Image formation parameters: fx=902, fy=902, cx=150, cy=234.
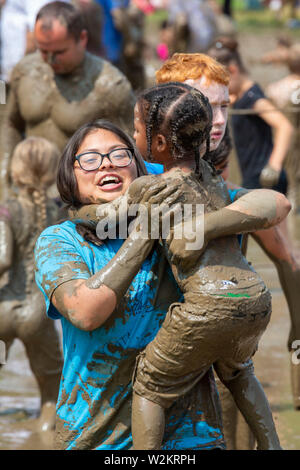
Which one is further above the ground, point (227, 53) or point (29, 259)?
point (227, 53)

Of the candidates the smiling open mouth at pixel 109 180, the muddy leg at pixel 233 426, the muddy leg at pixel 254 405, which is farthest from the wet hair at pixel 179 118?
the muddy leg at pixel 233 426

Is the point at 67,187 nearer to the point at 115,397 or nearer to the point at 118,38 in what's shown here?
the point at 115,397

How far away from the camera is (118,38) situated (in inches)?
492

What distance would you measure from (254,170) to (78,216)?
4693mm

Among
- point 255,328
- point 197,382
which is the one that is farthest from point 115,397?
point 255,328

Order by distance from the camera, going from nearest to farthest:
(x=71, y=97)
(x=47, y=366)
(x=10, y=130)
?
(x=47, y=366), (x=71, y=97), (x=10, y=130)

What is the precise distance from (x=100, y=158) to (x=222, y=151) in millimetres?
1137

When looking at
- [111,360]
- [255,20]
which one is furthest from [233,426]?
[255,20]

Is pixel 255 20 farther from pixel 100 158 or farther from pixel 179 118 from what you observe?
pixel 179 118

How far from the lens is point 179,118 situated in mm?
2637

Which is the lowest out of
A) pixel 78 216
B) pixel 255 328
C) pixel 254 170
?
pixel 254 170

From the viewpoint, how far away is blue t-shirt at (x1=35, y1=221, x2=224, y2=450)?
8.95ft

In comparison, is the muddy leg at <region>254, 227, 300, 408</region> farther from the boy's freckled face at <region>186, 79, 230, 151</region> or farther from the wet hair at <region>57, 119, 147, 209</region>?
the wet hair at <region>57, 119, 147, 209</region>

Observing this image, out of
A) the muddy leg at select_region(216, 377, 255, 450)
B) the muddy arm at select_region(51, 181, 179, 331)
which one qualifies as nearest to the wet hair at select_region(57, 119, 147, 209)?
the muddy arm at select_region(51, 181, 179, 331)
